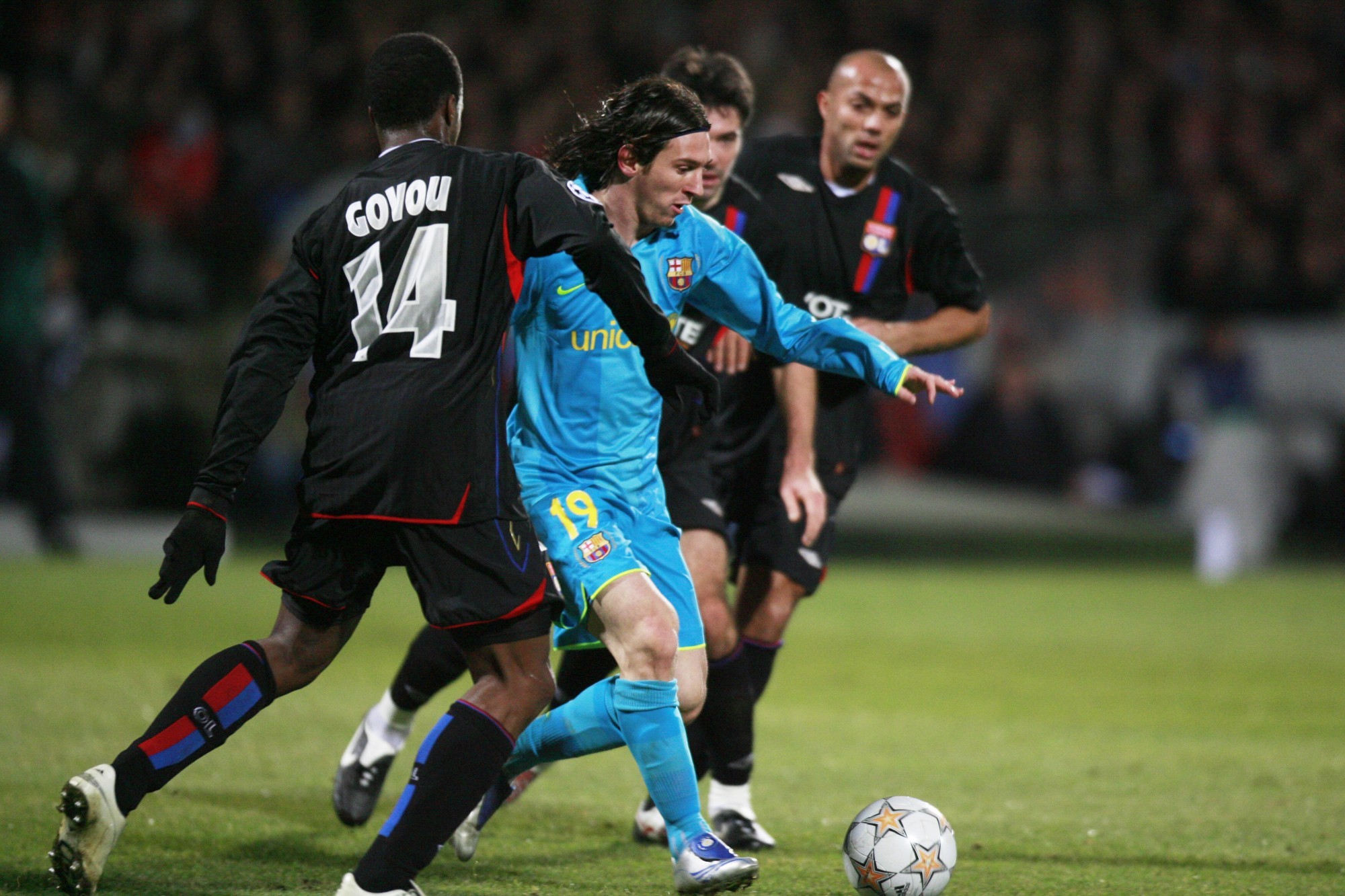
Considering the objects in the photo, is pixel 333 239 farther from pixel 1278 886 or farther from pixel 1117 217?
pixel 1117 217

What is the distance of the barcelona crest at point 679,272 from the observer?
14.4 feet

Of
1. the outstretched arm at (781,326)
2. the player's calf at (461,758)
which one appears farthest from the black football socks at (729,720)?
the player's calf at (461,758)

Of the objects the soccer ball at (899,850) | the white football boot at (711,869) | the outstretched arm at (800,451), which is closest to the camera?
the white football boot at (711,869)

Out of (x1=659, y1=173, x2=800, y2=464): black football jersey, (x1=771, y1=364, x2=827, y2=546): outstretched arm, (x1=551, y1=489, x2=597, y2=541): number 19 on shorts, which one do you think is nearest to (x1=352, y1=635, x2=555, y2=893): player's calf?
(x1=551, y1=489, x2=597, y2=541): number 19 on shorts

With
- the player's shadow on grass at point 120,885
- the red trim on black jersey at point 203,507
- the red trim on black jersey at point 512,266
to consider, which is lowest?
the player's shadow on grass at point 120,885

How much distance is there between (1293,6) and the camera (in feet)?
63.5

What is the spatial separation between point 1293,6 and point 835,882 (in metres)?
18.0

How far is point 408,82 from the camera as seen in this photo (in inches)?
151

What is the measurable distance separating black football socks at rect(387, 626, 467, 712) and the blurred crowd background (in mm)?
6953

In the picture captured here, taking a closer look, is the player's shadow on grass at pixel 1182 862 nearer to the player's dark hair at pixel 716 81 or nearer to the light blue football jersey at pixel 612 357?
the light blue football jersey at pixel 612 357

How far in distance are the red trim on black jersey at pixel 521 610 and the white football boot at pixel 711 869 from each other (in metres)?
0.74

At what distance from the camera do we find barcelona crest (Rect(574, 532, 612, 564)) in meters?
4.10

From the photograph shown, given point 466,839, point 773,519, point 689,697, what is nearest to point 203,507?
point 466,839

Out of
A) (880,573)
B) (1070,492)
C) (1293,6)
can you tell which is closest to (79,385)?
(880,573)
